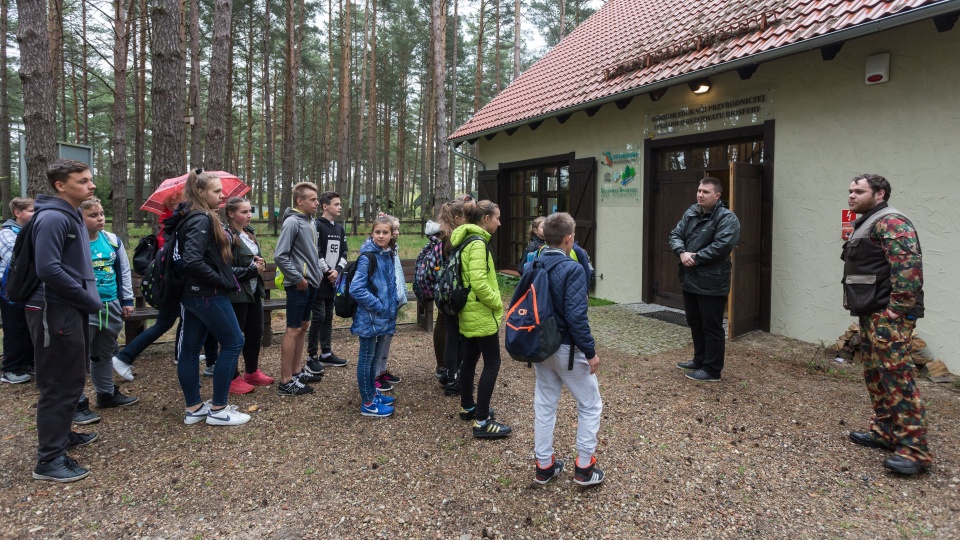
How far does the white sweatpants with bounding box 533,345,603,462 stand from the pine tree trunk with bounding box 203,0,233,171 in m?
7.33

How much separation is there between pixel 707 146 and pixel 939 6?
10.4 ft

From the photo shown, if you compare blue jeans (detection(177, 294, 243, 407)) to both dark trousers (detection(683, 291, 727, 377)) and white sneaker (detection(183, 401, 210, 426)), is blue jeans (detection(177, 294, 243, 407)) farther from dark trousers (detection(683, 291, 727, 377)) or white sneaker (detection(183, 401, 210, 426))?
dark trousers (detection(683, 291, 727, 377))

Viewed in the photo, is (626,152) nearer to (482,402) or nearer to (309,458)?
(482,402)

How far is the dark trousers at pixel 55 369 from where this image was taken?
3029 mm

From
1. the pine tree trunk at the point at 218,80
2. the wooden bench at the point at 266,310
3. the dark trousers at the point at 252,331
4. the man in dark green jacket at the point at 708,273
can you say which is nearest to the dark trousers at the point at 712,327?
the man in dark green jacket at the point at 708,273

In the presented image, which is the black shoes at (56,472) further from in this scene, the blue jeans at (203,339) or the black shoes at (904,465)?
the black shoes at (904,465)

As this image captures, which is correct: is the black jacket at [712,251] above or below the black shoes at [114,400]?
above

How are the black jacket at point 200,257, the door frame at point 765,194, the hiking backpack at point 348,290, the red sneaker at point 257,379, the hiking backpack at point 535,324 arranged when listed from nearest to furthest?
the hiking backpack at point 535,324, the black jacket at point 200,257, the hiking backpack at point 348,290, the red sneaker at point 257,379, the door frame at point 765,194

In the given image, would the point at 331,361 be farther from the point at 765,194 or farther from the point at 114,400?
the point at 765,194

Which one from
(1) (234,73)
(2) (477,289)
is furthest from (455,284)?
(1) (234,73)

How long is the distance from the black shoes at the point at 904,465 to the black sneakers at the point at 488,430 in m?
2.25

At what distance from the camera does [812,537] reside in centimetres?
262

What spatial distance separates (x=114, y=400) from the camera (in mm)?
4242

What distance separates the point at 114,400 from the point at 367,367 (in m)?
2.03
